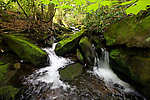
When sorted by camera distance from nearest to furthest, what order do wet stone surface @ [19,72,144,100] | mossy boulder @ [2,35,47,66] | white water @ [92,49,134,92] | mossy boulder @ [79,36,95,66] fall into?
wet stone surface @ [19,72,144,100]
white water @ [92,49,134,92]
mossy boulder @ [2,35,47,66]
mossy boulder @ [79,36,95,66]

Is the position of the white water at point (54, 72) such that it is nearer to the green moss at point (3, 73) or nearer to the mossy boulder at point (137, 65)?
the green moss at point (3, 73)

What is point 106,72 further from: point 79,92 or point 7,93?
point 7,93

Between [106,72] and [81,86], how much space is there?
150cm

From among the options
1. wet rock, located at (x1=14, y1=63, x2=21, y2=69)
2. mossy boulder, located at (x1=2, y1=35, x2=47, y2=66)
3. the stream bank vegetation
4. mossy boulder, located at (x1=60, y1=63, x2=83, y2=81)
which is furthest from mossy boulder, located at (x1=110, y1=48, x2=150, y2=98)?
wet rock, located at (x1=14, y1=63, x2=21, y2=69)

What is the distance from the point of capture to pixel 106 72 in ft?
11.8

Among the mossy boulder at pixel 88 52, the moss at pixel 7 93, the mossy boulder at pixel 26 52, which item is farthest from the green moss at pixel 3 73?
the mossy boulder at pixel 88 52

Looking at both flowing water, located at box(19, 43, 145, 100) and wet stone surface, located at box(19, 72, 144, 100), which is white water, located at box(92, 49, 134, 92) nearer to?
flowing water, located at box(19, 43, 145, 100)

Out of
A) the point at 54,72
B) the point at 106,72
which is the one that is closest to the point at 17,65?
the point at 54,72

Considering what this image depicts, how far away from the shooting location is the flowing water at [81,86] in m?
2.48

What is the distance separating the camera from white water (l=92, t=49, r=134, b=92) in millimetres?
2922

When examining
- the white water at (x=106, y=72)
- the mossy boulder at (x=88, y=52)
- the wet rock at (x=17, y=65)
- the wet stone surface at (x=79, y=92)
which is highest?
the mossy boulder at (x=88, y=52)

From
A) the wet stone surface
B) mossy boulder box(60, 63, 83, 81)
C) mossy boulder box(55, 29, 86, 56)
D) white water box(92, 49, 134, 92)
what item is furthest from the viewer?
mossy boulder box(55, 29, 86, 56)

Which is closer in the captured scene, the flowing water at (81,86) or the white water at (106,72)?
the flowing water at (81,86)

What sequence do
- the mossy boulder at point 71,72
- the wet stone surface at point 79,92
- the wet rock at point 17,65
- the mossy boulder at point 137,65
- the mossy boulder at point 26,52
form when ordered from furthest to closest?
the mossy boulder at point 26,52, the wet rock at point 17,65, the mossy boulder at point 71,72, the wet stone surface at point 79,92, the mossy boulder at point 137,65
